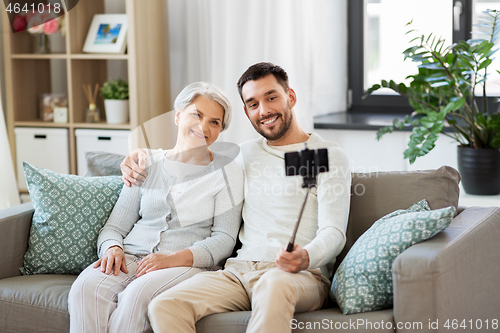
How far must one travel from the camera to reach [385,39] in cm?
323

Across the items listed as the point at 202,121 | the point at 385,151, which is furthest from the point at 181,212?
the point at 385,151

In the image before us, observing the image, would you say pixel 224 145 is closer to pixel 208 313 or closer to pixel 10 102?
pixel 208 313

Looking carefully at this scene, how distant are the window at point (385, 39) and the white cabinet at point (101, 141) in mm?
1341

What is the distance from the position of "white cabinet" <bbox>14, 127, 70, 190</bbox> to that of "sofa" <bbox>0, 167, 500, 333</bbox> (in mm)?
1182

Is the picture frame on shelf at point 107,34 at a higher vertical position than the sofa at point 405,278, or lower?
higher

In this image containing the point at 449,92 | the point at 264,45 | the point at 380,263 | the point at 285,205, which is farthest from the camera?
the point at 264,45

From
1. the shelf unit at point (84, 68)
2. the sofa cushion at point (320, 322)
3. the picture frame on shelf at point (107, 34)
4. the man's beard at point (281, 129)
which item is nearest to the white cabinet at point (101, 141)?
the shelf unit at point (84, 68)

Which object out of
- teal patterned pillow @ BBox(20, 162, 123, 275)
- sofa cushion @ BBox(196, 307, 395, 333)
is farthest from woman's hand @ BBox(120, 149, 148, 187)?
sofa cushion @ BBox(196, 307, 395, 333)

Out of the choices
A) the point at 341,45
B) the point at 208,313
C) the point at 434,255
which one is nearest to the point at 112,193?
the point at 208,313

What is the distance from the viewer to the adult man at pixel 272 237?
4.88ft

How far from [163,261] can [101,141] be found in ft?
5.25

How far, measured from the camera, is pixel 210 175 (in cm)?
186

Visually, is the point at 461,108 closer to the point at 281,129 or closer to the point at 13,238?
A: the point at 281,129

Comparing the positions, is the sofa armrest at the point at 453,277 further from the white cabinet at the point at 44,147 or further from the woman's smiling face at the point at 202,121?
the white cabinet at the point at 44,147
